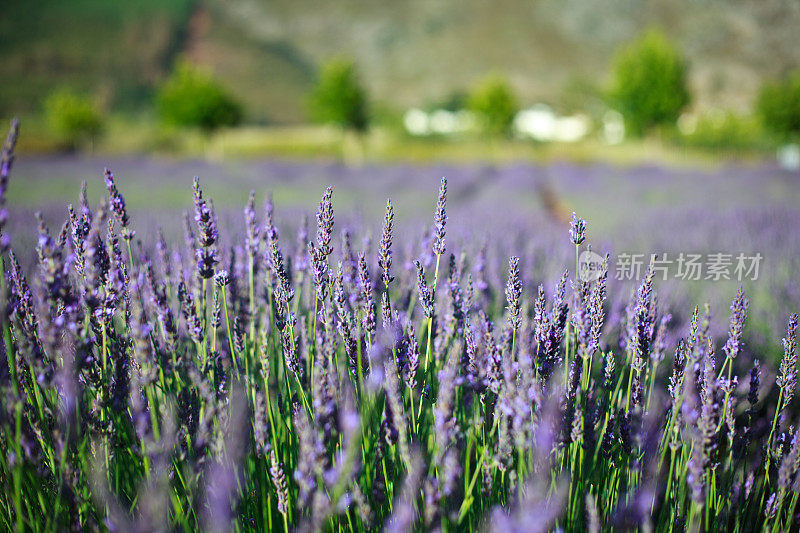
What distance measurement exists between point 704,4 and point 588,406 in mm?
155678

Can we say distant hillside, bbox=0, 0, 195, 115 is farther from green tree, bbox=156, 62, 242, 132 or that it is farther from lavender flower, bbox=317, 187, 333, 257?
lavender flower, bbox=317, 187, 333, 257

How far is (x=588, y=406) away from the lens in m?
1.35

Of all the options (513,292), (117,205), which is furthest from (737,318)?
(117,205)

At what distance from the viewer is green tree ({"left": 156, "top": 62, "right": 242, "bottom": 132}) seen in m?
32.7

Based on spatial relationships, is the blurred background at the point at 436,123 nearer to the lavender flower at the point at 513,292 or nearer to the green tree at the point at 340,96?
the green tree at the point at 340,96

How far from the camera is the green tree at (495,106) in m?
37.8

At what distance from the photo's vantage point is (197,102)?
1280 inches

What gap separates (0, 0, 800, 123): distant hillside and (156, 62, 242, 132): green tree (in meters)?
45.6

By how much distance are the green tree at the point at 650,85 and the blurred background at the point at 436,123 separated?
4.5 inches

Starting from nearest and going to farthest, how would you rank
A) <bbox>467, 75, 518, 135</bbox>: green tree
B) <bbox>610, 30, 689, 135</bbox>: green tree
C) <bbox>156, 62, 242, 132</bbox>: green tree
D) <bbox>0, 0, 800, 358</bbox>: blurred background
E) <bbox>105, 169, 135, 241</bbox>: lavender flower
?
1. <bbox>105, 169, 135, 241</bbox>: lavender flower
2. <bbox>0, 0, 800, 358</bbox>: blurred background
3. <bbox>610, 30, 689, 135</bbox>: green tree
4. <bbox>156, 62, 242, 132</bbox>: green tree
5. <bbox>467, 75, 518, 135</bbox>: green tree

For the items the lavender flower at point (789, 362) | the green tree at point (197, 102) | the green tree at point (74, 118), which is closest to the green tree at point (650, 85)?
the green tree at point (197, 102)

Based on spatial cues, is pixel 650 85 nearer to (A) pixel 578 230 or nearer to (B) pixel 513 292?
(A) pixel 578 230

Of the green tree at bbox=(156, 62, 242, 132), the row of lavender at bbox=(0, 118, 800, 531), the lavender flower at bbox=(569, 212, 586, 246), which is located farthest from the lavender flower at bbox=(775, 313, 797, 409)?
the green tree at bbox=(156, 62, 242, 132)

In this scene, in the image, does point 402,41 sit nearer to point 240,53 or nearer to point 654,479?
point 240,53
